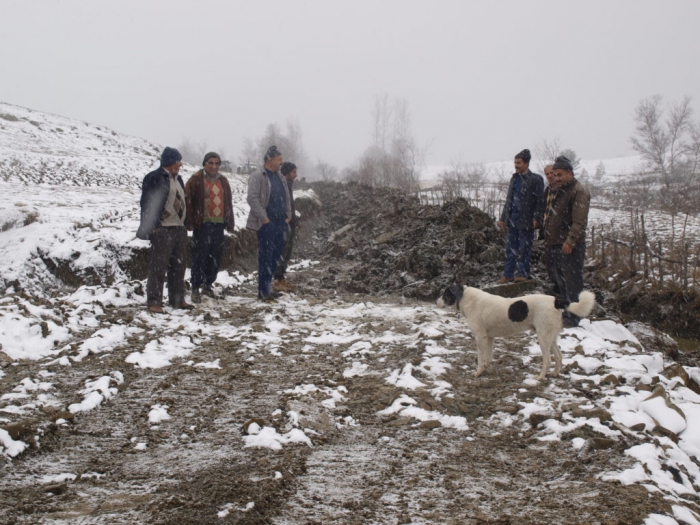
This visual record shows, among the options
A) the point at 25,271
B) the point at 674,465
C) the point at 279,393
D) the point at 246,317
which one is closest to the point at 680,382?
the point at 674,465

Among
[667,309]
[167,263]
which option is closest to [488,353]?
[167,263]

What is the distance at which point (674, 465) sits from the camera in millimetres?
2832

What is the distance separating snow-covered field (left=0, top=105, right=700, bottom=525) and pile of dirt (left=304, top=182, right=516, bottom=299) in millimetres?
2268

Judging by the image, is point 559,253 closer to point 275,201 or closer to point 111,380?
point 275,201

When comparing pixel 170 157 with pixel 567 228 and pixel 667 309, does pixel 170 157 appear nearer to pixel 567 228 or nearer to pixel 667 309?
pixel 567 228

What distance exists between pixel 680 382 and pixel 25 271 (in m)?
8.60

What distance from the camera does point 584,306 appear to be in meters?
3.96

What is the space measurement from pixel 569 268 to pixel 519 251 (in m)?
1.90

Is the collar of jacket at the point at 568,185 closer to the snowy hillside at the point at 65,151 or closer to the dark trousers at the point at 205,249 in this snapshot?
the dark trousers at the point at 205,249

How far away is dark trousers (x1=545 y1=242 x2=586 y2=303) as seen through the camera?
19.0 feet

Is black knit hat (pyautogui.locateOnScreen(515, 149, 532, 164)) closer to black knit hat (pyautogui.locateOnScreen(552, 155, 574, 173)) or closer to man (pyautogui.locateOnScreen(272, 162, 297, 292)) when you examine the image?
black knit hat (pyautogui.locateOnScreen(552, 155, 574, 173))

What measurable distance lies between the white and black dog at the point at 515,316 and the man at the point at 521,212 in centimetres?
323

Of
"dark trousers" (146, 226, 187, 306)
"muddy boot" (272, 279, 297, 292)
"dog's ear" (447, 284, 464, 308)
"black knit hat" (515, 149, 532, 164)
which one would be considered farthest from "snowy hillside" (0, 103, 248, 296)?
"black knit hat" (515, 149, 532, 164)

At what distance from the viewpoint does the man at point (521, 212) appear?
7.40 m
